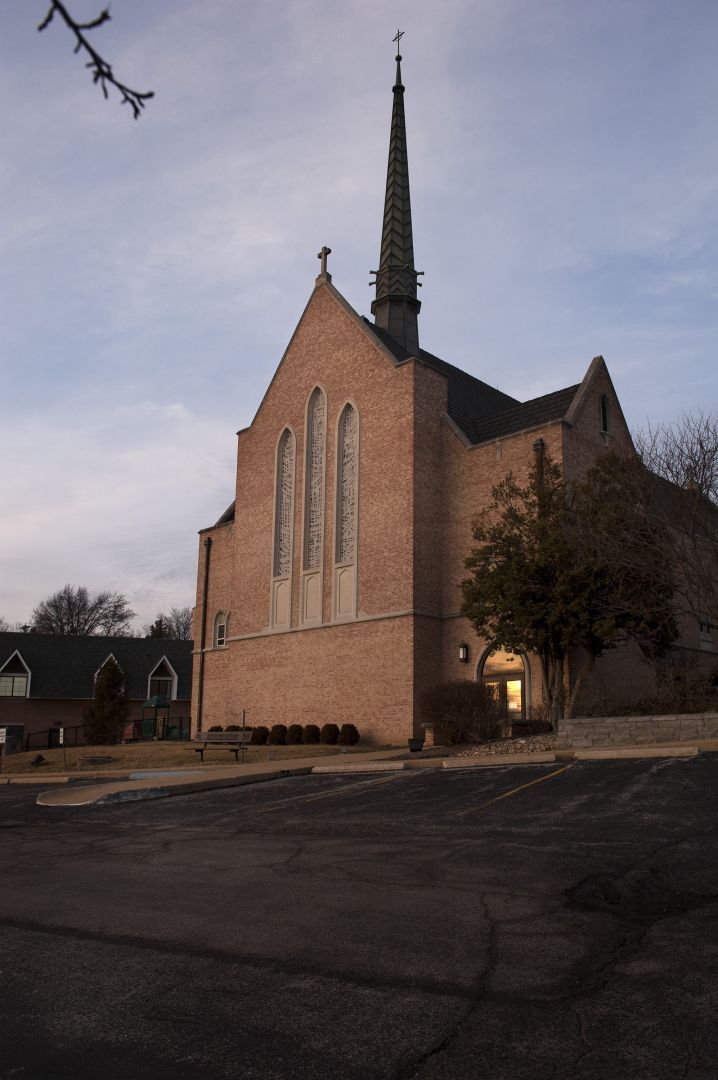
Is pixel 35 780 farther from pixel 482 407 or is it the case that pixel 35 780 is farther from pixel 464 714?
pixel 482 407

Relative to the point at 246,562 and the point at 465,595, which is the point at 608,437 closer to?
the point at 465,595

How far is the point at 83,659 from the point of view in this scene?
52.5m

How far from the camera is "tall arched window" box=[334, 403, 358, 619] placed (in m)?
30.9

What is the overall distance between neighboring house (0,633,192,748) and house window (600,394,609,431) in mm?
28776

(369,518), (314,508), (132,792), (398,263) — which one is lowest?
(132,792)

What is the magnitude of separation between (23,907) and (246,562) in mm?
28419

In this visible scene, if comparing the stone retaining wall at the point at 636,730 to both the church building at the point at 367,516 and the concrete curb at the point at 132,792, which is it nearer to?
the church building at the point at 367,516

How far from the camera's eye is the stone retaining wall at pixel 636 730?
1889 centimetres

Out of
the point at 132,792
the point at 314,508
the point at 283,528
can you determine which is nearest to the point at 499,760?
the point at 132,792

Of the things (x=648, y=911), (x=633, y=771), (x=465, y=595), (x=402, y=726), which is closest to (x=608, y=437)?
(x=465, y=595)

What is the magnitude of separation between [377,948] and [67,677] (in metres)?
48.6

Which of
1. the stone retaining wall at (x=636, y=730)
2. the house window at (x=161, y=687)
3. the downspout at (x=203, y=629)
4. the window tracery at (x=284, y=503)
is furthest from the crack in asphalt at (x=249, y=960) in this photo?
the house window at (x=161, y=687)

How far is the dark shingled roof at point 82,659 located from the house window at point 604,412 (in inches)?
1263

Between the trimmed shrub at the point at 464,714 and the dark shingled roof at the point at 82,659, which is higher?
the dark shingled roof at the point at 82,659
